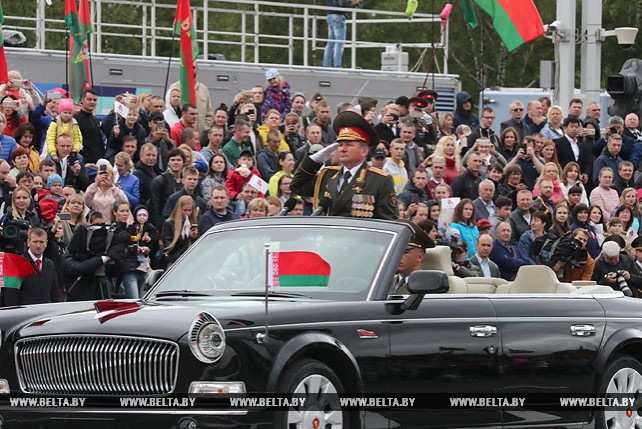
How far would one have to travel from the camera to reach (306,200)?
19.1m

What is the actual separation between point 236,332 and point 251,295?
1006mm

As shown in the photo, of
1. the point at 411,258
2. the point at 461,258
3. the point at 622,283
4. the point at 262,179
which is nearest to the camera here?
the point at 411,258

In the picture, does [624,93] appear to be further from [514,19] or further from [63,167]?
[63,167]

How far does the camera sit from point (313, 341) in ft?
31.5

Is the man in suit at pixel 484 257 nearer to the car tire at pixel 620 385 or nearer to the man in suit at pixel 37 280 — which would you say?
the man in suit at pixel 37 280

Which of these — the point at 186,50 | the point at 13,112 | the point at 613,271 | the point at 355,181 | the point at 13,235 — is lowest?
the point at 613,271

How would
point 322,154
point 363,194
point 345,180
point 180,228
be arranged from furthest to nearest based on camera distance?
point 180,228 → point 322,154 → point 345,180 → point 363,194

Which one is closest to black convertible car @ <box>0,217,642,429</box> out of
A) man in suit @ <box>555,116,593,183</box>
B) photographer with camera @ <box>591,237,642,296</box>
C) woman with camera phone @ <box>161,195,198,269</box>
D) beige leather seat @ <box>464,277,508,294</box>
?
beige leather seat @ <box>464,277,508,294</box>

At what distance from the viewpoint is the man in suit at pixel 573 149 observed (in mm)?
24000

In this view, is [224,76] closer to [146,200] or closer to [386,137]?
[386,137]

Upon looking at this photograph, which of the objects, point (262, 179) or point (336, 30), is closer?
point (262, 179)

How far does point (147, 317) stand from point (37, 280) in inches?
249

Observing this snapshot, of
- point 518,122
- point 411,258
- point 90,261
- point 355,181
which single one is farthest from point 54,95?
point 411,258

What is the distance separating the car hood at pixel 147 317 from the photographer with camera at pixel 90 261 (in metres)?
5.93
